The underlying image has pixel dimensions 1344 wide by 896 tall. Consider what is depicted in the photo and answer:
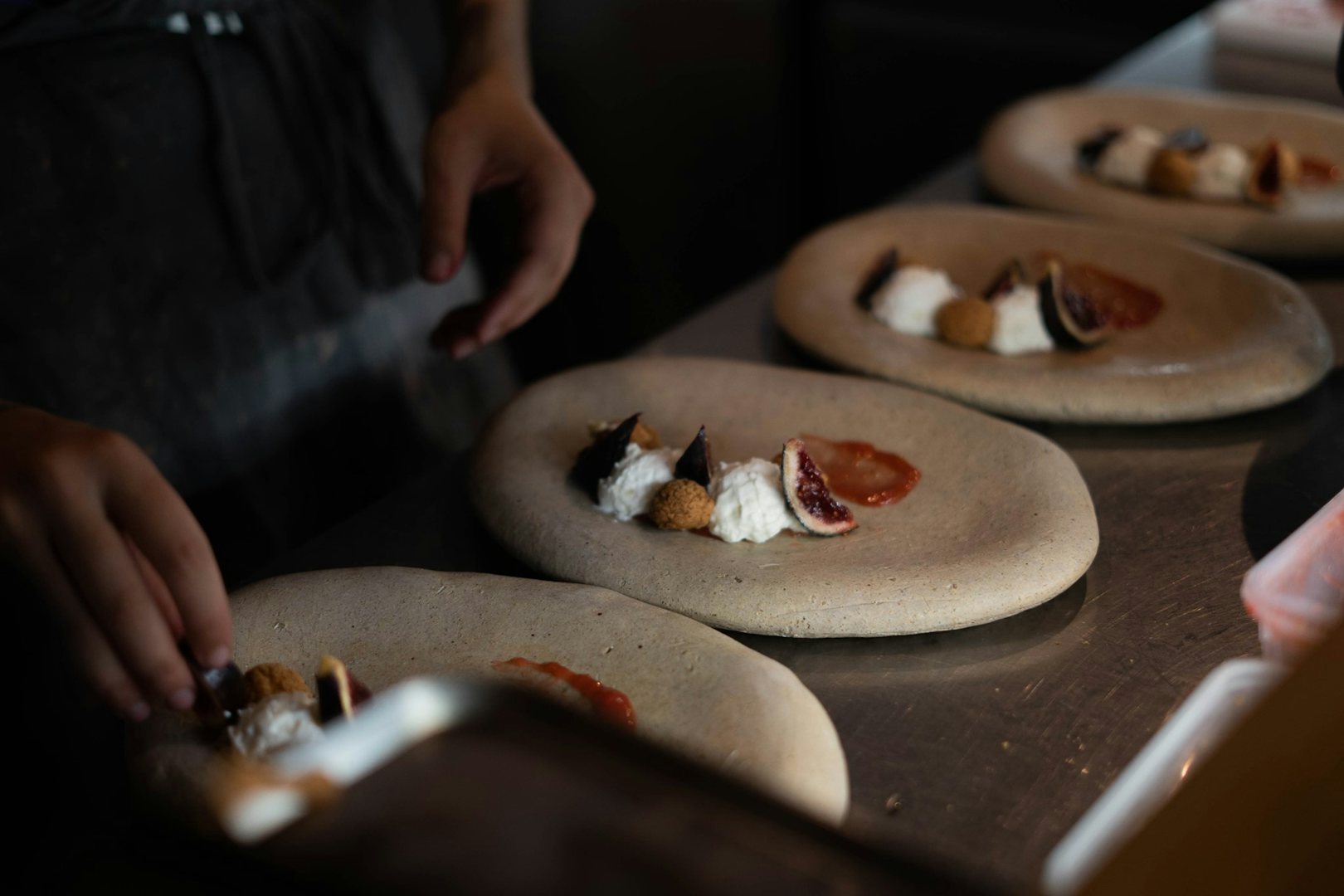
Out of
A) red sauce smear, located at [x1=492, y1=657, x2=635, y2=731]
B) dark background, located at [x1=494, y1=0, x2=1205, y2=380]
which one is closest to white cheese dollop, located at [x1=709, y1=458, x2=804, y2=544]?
red sauce smear, located at [x1=492, y1=657, x2=635, y2=731]

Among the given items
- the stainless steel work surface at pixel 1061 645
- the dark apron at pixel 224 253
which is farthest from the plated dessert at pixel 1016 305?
the dark apron at pixel 224 253

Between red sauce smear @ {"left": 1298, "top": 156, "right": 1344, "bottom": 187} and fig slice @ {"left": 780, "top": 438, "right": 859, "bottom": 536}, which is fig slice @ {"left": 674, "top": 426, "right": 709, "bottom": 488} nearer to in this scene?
fig slice @ {"left": 780, "top": 438, "right": 859, "bottom": 536}

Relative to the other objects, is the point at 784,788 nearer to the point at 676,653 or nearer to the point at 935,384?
the point at 676,653

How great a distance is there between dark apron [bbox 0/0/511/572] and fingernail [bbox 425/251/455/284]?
466 millimetres

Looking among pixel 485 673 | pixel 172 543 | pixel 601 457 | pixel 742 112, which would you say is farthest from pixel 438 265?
pixel 742 112

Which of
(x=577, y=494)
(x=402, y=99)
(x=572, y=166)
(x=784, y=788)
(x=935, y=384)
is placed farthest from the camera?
(x=402, y=99)

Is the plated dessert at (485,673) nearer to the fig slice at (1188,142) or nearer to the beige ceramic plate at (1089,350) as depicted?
the beige ceramic plate at (1089,350)

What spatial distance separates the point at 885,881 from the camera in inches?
19.4

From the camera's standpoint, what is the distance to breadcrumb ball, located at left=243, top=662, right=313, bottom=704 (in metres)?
1.12

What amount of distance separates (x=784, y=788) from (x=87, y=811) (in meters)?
0.59

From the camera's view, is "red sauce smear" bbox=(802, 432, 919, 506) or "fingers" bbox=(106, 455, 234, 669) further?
"red sauce smear" bbox=(802, 432, 919, 506)

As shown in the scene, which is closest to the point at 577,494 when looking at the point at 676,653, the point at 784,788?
the point at 676,653

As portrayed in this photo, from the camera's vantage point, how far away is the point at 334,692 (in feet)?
3.46

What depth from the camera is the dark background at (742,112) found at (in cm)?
405
